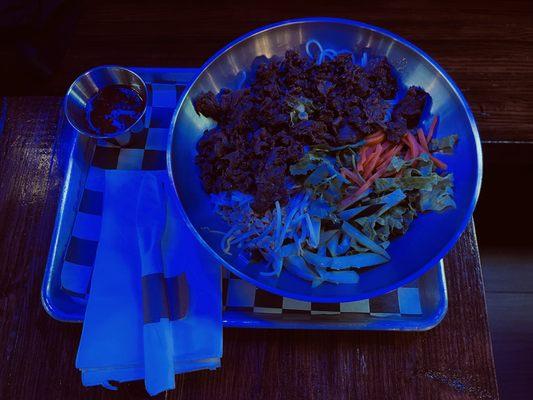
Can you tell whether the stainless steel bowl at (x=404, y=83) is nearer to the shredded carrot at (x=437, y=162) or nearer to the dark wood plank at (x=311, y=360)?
the shredded carrot at (x=437, y=162)

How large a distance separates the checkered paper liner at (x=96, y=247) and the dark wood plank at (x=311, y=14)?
39 cm

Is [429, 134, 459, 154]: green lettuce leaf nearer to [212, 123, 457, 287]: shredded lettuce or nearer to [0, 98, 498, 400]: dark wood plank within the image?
[212, 123, 457, 287]: shredded lettuce

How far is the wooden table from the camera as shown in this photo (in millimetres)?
1548

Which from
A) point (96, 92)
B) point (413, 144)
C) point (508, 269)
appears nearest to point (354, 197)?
point (413, 144)

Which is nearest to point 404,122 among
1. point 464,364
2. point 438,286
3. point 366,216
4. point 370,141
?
point 370,141

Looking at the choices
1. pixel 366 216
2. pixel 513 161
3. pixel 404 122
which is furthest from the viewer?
pixel 513 161

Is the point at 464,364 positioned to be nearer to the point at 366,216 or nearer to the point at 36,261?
the point at 366,216

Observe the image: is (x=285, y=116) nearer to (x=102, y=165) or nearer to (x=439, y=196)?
(x=439, y=196)

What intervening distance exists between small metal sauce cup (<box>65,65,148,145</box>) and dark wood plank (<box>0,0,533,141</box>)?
1.16 ft

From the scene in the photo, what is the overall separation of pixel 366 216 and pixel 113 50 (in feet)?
5.51

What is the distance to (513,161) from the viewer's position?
2146 mm

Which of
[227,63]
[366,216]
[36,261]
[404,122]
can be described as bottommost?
[36,261]

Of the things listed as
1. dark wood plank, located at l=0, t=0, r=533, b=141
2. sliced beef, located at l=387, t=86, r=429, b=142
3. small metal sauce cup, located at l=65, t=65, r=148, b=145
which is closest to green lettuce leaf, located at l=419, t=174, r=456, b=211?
sliced beef, located at l=387, t=86, r=429, b=142

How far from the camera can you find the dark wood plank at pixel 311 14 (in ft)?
7.23
